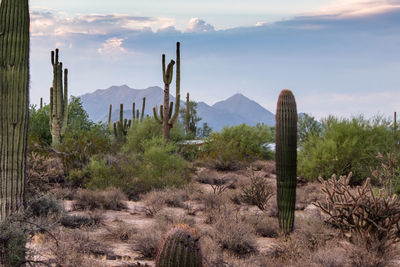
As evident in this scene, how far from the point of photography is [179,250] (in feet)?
17.8

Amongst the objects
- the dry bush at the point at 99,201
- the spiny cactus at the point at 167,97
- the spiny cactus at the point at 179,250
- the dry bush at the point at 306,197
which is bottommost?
Answer: the dry bush at the point at 306,197

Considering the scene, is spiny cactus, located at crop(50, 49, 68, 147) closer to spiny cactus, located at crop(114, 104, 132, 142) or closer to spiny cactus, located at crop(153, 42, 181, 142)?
spiny cactus, located at crop(153, 42, 181, 142)

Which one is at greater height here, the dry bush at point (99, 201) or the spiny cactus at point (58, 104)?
the spiny cactus at point (58, 104)

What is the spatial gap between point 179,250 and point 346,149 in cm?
1368

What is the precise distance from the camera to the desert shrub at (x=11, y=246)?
662 cm

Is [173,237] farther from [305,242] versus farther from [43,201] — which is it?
[43,201]

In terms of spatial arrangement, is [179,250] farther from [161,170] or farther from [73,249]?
[161,170]

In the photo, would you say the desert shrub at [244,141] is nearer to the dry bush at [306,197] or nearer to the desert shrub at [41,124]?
the dry bush at [306,197]

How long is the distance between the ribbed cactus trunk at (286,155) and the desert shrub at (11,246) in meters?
5.02

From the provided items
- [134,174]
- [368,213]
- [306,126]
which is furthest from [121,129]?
[368,213]

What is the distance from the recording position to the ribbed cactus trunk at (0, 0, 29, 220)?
289 inches

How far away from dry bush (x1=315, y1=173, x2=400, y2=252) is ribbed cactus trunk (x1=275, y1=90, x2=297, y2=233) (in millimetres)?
1657

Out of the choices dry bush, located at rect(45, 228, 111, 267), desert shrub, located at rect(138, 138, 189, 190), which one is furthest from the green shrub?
dry bush, located at rect(45, 228, 111, 267)

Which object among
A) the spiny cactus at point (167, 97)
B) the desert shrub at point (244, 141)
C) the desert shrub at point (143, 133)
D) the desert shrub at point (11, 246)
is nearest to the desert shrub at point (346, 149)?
the desert shrub at point (244, 141)
